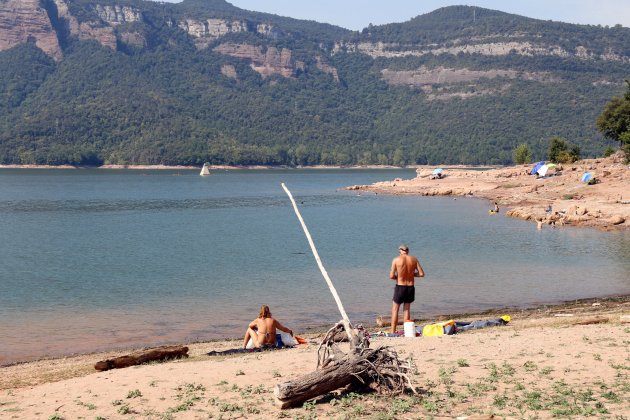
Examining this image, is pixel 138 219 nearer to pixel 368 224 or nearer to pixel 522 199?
pixel 368 224

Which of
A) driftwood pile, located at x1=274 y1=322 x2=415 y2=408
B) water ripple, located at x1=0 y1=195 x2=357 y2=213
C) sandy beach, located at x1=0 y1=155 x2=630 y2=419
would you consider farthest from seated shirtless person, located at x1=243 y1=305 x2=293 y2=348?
water ripple, located at x1=0 y1=195 x2=357 y2=213

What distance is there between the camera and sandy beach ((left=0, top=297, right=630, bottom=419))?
31.9ft

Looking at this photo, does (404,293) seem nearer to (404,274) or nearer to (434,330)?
(404,274)

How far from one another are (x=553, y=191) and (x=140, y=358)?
55.6m

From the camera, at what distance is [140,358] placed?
1348 centimetres

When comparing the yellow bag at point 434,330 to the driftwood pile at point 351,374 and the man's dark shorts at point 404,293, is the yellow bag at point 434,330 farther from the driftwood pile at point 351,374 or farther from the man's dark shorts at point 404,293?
the driftwood pile at point 351,374

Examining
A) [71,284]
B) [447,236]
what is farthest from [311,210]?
[71,284]

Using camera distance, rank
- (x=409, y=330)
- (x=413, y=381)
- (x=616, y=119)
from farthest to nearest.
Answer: (x=616, y=119), (x=409, y=330), (x=413, y=381)

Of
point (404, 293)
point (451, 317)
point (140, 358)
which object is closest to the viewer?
point (140, 358)

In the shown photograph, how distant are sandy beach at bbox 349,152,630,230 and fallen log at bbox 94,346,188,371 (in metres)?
35.1

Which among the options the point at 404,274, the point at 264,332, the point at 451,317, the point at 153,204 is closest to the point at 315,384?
the point at 264,332

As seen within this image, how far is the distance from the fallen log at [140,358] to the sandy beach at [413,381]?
25cm

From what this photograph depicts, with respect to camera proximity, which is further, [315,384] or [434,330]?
[434,330]

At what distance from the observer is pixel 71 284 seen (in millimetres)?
28844
